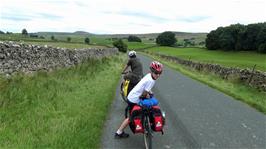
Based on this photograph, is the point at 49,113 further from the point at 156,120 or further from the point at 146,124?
the point at 156,120

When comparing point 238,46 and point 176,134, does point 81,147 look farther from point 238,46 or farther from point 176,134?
point 238,46

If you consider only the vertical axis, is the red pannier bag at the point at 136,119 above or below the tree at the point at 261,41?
above

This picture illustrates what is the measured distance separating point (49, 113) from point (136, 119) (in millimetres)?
2730

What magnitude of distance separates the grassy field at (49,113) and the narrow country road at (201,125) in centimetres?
44

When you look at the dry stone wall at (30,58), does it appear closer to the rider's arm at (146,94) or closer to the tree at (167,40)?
the rider's arm at (146,94)

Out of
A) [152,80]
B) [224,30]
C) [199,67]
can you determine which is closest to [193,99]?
[152,80]

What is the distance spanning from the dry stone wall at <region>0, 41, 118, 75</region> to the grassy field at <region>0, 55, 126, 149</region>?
63 centimetres

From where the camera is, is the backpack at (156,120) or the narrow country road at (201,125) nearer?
the backpack at (156,120)

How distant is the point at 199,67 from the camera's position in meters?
32.9

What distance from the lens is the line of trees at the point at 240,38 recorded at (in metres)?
84.1

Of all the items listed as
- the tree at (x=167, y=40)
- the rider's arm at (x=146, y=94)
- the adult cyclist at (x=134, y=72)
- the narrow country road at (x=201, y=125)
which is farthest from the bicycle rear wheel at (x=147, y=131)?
the tree at (x=167, y=40)

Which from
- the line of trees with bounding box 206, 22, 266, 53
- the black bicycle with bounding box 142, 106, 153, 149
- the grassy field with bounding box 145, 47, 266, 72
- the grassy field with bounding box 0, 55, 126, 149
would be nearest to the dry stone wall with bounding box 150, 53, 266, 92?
the grassy field with bounding box 0, 55, 126, 149

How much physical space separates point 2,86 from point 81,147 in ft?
14.5

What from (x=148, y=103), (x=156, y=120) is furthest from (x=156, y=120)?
(x=148, y=103)
